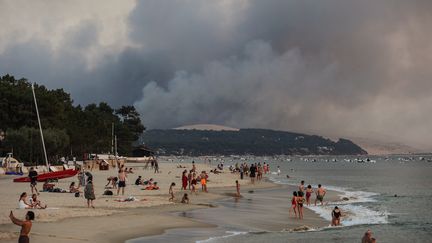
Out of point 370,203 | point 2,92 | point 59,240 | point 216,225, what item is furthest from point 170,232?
point 2,92

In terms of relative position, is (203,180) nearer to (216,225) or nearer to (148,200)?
(148,200)

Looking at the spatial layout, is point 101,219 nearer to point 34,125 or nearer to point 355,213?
point 355,213

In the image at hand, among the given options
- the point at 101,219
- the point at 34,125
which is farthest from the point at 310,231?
the point at 34,125

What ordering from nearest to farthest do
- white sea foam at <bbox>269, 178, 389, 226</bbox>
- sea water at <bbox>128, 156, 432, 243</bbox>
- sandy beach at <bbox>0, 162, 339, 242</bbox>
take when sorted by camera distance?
sandy beach at <bbox>0, 162, 339, 242</bbox>
sea water at <bbox>128, 156, 432, 243</bbox>
white sea foam at <bbox>269, 178, 389, 226</bbox>

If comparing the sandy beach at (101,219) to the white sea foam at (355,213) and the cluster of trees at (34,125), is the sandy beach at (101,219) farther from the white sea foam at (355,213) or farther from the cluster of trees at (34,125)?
the cluster of trees at (34,125)

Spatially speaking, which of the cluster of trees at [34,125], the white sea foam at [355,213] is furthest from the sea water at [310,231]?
the cluster of trees at [34,125]

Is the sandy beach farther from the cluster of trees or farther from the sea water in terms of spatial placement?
the cluster of trees

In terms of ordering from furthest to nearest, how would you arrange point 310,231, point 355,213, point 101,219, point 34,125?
point 34,125 < point 355,213 < point 310,231 < point 101,219

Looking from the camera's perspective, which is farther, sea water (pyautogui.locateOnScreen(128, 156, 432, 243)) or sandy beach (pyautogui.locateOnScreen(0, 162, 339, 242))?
sea water (pyautogui.locateOnScreen(128, 156, 432, 243))

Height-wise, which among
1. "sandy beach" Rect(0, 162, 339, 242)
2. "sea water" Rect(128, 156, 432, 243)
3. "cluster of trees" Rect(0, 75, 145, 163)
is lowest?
"sea water" Rect(128, 156, 432, 243)

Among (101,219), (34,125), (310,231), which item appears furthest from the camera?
(34,125)

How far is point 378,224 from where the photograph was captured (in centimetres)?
3172

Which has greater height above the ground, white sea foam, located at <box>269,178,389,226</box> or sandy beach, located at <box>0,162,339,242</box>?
sandy beach, located at <box>0,162,339,242</box>

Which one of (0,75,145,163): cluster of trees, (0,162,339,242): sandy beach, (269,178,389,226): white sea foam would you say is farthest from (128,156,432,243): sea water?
(0,75,145,163): cluster of trees
